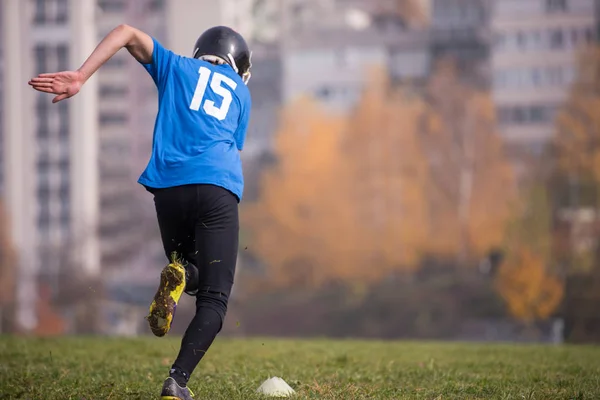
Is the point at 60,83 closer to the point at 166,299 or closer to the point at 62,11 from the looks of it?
the point at 166,299

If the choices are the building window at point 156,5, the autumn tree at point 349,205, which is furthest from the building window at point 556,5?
the building window at point 156,5

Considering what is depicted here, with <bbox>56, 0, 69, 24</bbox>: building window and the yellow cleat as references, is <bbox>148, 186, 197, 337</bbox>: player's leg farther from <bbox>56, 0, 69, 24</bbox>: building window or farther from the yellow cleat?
<bbox>56, 0, 69, 24</bbox>: building window

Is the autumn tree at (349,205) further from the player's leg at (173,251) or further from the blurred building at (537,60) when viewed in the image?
the player's leg at (173,251)

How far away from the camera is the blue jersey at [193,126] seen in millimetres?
5363

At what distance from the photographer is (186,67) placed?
5.51 meters

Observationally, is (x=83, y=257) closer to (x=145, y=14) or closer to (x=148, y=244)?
(x=148, y=244)

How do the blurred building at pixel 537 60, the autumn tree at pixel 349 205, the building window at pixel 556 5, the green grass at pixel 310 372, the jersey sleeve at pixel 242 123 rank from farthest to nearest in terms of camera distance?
the building window at pixel 556 5 → the blurred building at pixel 537 60 → the autumn tree at pixel 349 205 → the green grass at pixel 310 372 → the jersey sleeve at pixel 242 123

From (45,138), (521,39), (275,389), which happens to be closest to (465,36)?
(521,39)

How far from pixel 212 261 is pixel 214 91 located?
91 centimetres

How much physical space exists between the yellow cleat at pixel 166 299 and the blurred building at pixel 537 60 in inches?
2812

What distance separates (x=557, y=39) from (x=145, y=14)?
38.1 metres

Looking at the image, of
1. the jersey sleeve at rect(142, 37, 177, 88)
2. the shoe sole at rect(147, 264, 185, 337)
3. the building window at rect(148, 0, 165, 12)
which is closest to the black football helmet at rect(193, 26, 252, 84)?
the jersey sleeve at rect(142, 37, 177, 88)

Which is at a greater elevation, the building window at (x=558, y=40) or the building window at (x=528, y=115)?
the building window at (x=558, y=40)

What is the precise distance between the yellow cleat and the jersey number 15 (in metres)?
0.86
